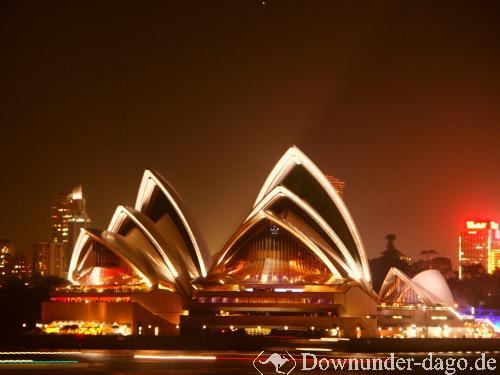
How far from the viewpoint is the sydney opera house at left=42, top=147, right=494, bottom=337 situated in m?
65.6

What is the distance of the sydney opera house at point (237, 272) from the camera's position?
6555cm

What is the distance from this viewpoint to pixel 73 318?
219 ft

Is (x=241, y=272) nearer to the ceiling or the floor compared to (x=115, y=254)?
nearer to the floor

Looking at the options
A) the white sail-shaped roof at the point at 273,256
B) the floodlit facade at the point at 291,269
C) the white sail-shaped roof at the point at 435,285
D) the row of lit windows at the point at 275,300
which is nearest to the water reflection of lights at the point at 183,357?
the floodlit facade at the point at 291,269

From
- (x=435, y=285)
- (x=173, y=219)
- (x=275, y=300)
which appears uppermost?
(x=173, y=219)

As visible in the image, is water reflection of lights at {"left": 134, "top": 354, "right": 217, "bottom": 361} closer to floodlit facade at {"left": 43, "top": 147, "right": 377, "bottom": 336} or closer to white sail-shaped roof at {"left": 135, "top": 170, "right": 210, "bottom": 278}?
floodlit facade at {"left": 43, "top": 147, "right": 377, "bottom": 336}

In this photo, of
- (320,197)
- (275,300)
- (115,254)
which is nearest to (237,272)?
(275,300)

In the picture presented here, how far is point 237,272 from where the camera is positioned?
68.0 meters

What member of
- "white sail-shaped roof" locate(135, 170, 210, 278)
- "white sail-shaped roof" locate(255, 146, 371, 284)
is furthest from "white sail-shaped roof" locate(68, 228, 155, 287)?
"white sail-shaped roof" locate(255, 146, 371, 284)

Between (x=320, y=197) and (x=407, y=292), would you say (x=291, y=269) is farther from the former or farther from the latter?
(x=407, y=292)

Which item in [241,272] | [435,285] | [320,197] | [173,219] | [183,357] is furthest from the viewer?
[435,285]

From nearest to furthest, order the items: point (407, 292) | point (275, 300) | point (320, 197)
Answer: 1. point (275, 300)
2. point (320, 197)
3. point (407, 292)

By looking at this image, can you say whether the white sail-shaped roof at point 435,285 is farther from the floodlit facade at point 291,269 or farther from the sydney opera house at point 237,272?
the floodlit facade at point 291,269

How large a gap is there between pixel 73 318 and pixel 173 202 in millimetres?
10462
